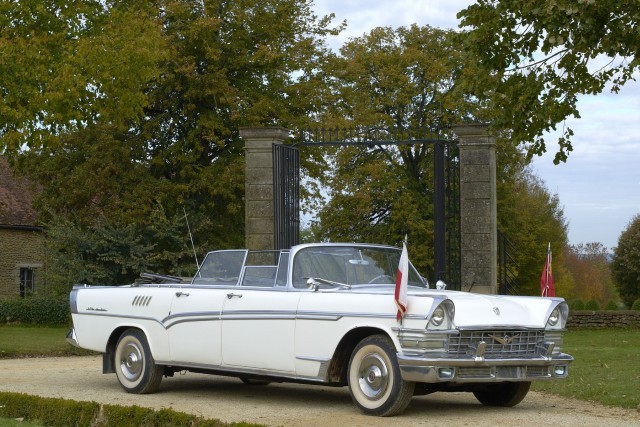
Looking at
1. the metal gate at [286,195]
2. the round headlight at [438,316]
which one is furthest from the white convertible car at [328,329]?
the metal gate at [286,195]

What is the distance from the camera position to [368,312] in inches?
381

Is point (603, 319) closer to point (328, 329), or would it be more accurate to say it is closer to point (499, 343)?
point (499, 343)

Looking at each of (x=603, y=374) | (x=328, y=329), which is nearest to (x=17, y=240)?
(x=603, y=374)

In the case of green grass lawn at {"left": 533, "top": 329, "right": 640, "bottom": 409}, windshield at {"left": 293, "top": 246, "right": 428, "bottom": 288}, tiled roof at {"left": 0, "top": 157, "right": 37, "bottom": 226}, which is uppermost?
tiled roof at {"left": 0, "top": 157, "right": 37, "bottom": 226}

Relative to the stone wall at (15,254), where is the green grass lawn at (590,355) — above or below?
below

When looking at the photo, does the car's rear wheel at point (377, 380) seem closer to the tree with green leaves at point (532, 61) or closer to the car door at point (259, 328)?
the car door at point (259, 328)

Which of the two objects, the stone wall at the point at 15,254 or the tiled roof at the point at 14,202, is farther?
the stone wall at the point at 15,254

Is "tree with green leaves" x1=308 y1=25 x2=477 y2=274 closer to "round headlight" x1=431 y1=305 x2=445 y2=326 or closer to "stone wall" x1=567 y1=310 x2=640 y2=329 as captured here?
"stone wall" x1=567 y1=310 x2=640 y2=329

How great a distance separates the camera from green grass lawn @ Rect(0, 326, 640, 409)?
11.8 m

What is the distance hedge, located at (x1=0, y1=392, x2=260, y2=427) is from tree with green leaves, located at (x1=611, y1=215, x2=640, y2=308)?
124ft

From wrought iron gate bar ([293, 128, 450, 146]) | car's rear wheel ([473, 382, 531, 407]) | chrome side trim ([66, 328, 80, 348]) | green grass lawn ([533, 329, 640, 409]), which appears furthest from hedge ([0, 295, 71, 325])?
car's rear wheel ([473, 382, 531, 407])

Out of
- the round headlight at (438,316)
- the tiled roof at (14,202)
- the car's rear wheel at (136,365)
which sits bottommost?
the car's rear wheel at (136,365)

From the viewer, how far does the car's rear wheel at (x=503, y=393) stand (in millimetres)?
10500

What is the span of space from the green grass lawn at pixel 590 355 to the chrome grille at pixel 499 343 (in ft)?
4.96
